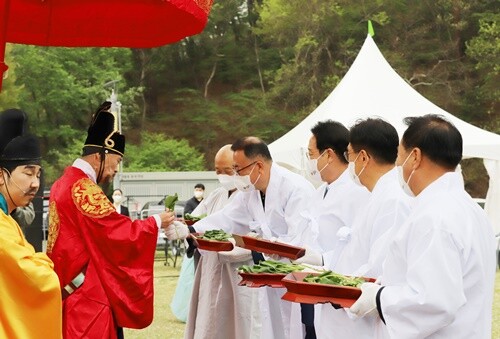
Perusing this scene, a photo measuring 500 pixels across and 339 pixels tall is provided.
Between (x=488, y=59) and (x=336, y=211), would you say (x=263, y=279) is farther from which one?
(x=488, y=59)

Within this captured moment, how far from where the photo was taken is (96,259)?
20.3 feet

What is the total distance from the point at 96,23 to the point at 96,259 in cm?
151

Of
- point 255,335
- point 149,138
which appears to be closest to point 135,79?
point 149,138

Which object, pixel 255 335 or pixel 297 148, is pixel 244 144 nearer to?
pixel 255 335

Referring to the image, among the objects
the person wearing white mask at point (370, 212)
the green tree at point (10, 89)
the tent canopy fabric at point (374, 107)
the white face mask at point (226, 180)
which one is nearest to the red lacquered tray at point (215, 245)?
the white face mask at point (226, 180)

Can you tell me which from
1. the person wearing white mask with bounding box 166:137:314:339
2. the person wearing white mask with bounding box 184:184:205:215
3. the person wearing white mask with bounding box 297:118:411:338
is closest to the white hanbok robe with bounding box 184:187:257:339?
the person wearing white mask with bounding box 166:137:314:339

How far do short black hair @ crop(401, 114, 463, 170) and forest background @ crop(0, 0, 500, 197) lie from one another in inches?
1266

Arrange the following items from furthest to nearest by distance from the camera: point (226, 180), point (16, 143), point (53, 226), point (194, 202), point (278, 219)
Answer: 1. point (194, 202)
2. point (226, 180)
3. point (278, 219)
4. point (53, 226)
5. point (16, 143)

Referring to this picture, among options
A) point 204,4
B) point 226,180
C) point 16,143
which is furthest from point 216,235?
point 16,143

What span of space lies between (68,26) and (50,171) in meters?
33.9

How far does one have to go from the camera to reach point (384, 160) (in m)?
5.10

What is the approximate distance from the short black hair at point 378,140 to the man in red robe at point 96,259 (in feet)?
5.83

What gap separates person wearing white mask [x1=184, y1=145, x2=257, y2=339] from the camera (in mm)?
7824

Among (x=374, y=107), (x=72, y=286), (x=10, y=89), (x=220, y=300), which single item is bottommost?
(x=10, y=89)
